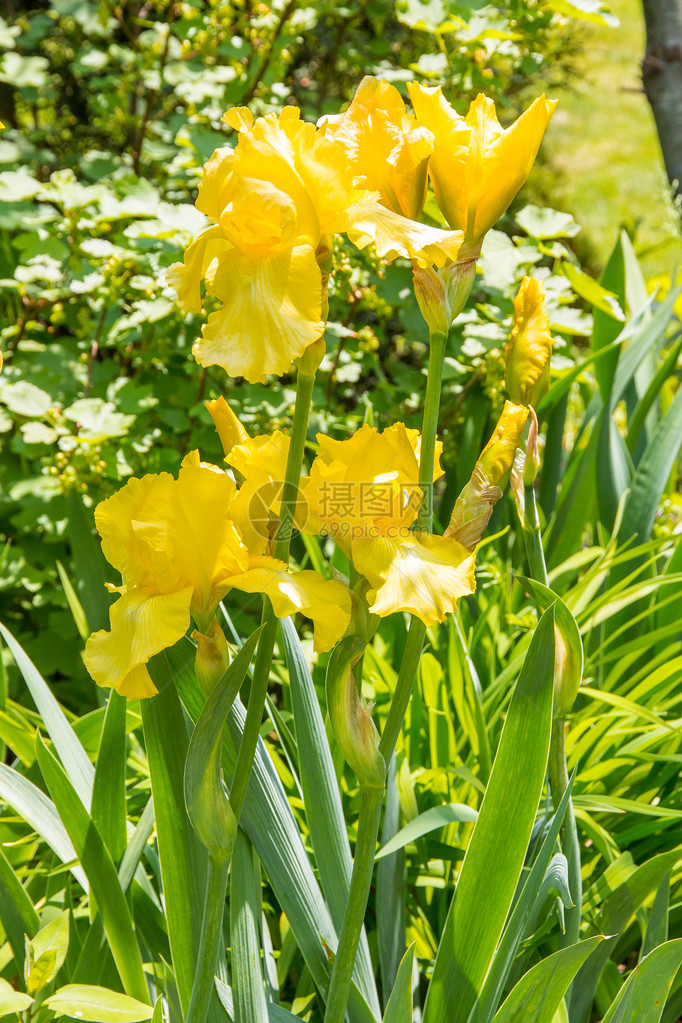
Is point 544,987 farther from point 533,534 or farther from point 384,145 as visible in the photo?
point 384,145

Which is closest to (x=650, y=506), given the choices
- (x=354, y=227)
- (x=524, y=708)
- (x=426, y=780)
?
(x=426, y=780)

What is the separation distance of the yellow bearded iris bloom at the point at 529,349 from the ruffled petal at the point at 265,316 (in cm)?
28

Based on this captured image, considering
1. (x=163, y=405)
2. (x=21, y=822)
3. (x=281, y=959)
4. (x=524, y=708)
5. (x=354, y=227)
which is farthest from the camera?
(x=163, y=405)

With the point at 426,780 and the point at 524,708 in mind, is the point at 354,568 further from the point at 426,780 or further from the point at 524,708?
the point at 426,780

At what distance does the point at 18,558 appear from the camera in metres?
1.72

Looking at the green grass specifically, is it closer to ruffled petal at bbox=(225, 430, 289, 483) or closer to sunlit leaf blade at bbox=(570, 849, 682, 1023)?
sunlit leaf blade at bbox=(570, 849, 682, 1023)

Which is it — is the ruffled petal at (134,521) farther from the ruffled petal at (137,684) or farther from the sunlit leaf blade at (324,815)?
the sunlit leaf blade at (324,815)

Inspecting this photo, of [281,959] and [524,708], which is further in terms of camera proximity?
[281,959]

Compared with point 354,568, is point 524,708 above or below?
below

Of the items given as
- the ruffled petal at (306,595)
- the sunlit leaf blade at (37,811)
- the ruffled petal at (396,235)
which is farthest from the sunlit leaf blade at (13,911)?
the ruffled petal at (396,235)

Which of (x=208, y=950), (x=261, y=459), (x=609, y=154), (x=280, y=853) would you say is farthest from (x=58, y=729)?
(x=609, y=154)

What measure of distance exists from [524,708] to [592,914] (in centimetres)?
51

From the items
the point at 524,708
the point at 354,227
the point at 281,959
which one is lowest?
the point at 281,959

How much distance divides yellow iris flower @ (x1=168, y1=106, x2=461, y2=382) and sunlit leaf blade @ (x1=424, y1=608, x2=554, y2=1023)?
1.25ft
